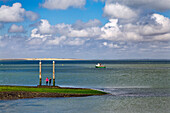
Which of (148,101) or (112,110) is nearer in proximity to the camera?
(112,110)

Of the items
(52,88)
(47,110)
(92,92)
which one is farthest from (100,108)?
(52,88)

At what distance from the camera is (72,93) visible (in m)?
46.4

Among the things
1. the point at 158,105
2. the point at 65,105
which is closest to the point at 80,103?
the point at 65,105

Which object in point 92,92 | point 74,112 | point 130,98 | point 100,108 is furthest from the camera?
point 92,92

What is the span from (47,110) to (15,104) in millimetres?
6367

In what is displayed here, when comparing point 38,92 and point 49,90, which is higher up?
point 49,90

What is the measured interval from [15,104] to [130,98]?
19580 millimetres

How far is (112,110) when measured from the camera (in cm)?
3612

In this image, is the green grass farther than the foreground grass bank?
Yes

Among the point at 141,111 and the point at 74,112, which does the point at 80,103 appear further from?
the point at 141,111

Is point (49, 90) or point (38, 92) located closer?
point (38, 92)

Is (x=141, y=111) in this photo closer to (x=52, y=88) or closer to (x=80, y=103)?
(x=80, y=103)

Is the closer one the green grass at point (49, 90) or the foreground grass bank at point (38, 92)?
the foreground grass bank at point (38, 92)

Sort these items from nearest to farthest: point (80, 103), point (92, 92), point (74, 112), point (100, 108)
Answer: point (74, 112), point (100, 108), point (80, 103), point (92, 92)
